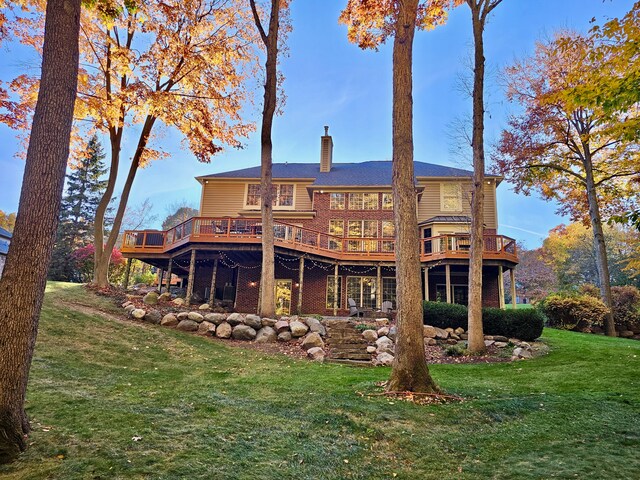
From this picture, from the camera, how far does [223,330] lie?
33.9 ft

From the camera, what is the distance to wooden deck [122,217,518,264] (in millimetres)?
15424

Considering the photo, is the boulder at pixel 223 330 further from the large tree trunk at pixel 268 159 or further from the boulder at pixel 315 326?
the boulder at pixel 315 326

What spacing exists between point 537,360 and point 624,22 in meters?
6.62

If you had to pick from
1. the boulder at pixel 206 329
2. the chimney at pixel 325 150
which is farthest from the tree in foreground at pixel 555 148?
the boulder at pixel 206 329

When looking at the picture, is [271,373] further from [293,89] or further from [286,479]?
[293,89]

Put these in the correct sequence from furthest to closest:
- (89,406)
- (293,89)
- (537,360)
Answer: (293,89) < (537,360) < (89,406)

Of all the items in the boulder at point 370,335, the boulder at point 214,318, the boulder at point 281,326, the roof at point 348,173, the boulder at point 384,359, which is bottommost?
the boulder at point 384,359

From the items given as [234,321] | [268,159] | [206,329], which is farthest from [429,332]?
[268,159]

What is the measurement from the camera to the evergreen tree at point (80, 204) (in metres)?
26.3

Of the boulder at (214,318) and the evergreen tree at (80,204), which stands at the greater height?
the evergreen tree at (80,204)

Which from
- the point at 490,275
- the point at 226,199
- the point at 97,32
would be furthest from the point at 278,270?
the point at 97,32

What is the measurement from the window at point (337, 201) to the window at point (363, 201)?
0.43 metres

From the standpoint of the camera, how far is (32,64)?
11500 mm

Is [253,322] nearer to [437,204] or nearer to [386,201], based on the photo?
[386,201]
